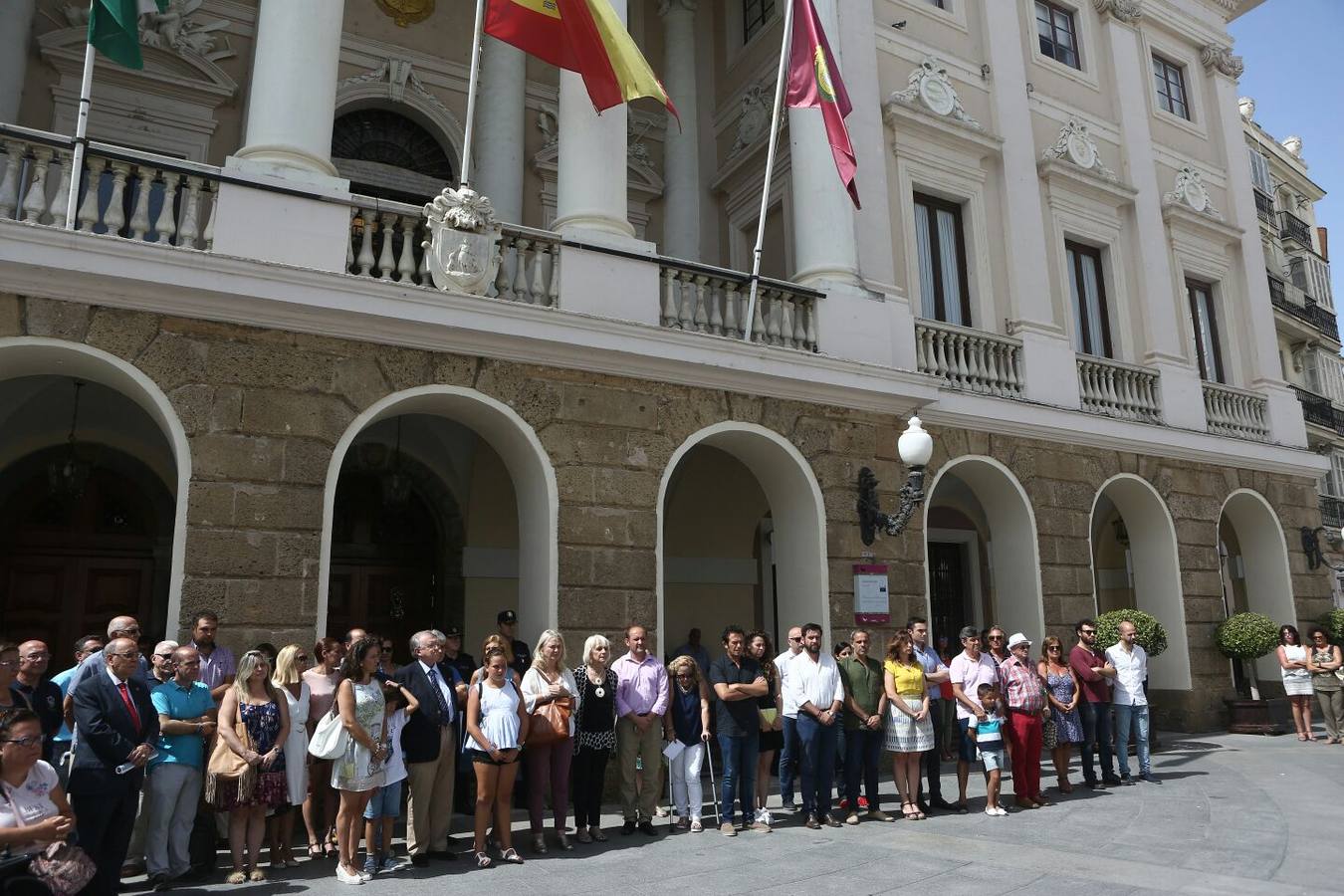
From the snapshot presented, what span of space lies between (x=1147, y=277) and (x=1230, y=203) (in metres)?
3.70

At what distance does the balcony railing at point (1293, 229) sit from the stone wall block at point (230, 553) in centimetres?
3309

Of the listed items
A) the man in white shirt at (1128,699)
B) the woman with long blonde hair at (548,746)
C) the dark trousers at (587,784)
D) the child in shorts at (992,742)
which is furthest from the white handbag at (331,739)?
the man in white shirt at (1128,699)

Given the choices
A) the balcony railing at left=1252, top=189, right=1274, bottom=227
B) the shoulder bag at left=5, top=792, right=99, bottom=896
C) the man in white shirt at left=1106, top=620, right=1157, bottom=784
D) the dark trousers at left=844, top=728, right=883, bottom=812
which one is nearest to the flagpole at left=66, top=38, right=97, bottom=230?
the shoulder bag at left=5, top=792, right=99, bottom=896

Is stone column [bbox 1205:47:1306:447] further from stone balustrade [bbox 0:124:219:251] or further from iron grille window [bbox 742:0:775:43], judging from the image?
stone balustrade [bbox 0:124:219:251]

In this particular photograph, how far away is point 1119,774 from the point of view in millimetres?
10953

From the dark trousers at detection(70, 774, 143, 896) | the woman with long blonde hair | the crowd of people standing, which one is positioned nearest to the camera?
the dark trousers at detection(70, 774, 143, 896)

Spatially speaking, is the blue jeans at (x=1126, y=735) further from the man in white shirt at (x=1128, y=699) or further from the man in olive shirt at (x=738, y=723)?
the man in olive shirt at (x=738, y=723)

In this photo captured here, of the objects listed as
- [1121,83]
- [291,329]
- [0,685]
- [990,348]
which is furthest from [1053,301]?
[0,685]

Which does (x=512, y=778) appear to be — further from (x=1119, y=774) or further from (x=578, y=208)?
(x=1119, y=774)

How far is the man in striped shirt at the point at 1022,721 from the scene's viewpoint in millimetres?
9258

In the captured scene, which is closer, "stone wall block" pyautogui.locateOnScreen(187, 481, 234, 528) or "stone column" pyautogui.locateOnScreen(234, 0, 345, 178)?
"stone wall block" pyautogui.locateOnScreen(187, 481, 234, 528)

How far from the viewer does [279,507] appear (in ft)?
29.0

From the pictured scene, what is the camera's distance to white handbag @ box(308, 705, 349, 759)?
22.1ft

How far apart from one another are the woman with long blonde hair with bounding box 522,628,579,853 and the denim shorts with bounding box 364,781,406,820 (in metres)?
1.06
